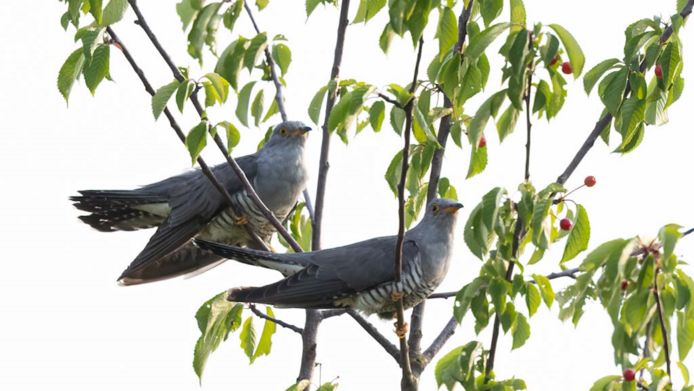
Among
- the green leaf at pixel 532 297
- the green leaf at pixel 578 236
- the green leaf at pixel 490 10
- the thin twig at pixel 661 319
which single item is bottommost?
the thin twig at pixel 661 319

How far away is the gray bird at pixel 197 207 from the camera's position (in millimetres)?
6211

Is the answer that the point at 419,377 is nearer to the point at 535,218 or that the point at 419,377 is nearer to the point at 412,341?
the point at 412,341

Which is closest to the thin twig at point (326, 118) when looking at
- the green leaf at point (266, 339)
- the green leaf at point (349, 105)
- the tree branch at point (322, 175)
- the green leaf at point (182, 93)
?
the tree branch at point (322, 175)

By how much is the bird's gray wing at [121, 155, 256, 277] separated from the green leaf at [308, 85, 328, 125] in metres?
1.86

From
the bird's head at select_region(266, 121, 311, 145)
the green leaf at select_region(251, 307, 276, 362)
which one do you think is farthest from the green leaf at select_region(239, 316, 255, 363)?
the bird's head at select_region(266, 121, 311, 145)

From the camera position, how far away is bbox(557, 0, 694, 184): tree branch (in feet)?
13.4

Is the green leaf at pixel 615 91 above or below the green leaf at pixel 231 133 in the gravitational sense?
below

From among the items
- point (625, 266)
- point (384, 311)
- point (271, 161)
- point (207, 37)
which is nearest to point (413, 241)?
point (384, 311)

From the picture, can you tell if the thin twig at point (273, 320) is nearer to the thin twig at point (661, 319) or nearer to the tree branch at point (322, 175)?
the tree branch at point (322, 175)

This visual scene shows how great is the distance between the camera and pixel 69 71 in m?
4.25

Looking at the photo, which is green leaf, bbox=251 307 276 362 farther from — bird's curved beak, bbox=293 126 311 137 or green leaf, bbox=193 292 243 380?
bird's curved beak, bbox=293 126 311 137

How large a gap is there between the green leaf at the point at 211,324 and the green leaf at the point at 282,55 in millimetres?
1090

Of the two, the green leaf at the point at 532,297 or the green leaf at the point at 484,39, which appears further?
the green leaf at the point at 532,297

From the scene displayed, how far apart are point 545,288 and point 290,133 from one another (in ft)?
9.53
